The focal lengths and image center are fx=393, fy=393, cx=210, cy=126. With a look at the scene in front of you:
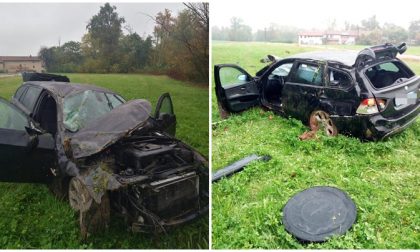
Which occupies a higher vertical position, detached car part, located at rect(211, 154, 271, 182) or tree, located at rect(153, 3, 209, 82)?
tree, located at rect(153, 3, 209, 82)

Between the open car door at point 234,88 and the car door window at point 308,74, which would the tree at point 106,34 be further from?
the car door window at point 308,74

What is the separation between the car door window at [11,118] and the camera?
276cm

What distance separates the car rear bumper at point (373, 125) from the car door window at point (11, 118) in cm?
273

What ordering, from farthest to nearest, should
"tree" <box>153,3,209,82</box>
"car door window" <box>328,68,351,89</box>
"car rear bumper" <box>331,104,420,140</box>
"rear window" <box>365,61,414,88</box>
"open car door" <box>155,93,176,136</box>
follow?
"rear window" <box>365,61,414,88</box> < "car door window" <box>328,68,351,89</box> < "car rear bumper" <box>331,104,420,140</box> < "tree" <box>153,3,209,82</box> < "open car door" <box>155,93,176,136</box>

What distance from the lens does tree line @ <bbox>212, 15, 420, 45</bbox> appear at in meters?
3.72

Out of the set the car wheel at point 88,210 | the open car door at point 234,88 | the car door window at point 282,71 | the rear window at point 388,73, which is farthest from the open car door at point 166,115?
the rear window at point 388,73

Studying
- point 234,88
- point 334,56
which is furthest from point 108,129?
point 334,56

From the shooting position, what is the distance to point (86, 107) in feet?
9.63

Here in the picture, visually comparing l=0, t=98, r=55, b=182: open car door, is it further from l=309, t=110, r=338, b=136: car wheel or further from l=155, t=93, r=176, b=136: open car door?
l=309, t=110, r=338, b=136: car wheel

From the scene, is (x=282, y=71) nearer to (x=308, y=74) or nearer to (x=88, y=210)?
(x=308, y=74)

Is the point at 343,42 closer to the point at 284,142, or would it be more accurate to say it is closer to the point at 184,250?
the point at 284,142

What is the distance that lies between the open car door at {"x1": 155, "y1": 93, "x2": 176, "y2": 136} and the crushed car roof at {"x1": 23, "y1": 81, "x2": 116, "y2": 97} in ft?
1.27

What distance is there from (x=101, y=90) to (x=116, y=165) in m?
0.66

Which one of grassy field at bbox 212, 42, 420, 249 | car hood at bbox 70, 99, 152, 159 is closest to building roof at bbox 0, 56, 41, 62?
car hood at bbox 70, 99, 152, 159
